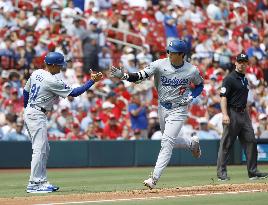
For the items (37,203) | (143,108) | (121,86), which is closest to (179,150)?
(143,108)

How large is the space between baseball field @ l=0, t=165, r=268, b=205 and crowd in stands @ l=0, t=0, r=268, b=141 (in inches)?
107

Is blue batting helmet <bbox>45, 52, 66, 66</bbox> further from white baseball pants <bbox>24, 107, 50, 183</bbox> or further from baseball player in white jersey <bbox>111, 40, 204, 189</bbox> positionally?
baseball player in white jersey <bbox>111, 40, 204, 189</bbox>

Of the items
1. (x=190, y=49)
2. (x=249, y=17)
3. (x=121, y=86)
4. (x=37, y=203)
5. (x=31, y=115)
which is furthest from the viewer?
(x=249, y=17)

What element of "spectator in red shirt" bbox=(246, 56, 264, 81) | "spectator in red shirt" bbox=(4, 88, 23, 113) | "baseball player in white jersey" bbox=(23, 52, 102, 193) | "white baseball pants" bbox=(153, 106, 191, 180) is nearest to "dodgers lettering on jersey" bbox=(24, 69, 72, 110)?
"baseball player in white jersey" bbox=(23, 52, 102, 193)

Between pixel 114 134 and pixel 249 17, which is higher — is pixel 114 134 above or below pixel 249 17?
below

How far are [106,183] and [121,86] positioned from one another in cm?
811

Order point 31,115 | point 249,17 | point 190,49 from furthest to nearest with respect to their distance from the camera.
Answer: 1. point 249,17
2. point 190,49
3. point 31,115

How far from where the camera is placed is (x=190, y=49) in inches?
947

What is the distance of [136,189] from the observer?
1234 cm

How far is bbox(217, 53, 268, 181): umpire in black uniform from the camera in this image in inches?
555

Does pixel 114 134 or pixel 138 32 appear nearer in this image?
pixel 114 134

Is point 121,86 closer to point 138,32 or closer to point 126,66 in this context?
point 126,66

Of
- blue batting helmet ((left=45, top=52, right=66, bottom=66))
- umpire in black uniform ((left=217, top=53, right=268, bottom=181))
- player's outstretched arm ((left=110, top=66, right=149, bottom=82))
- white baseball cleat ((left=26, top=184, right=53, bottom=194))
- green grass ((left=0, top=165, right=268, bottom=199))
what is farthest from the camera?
umpire in black uniform ((left=217, top=53, right=268, bottom=181))

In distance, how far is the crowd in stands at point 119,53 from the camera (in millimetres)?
20219
